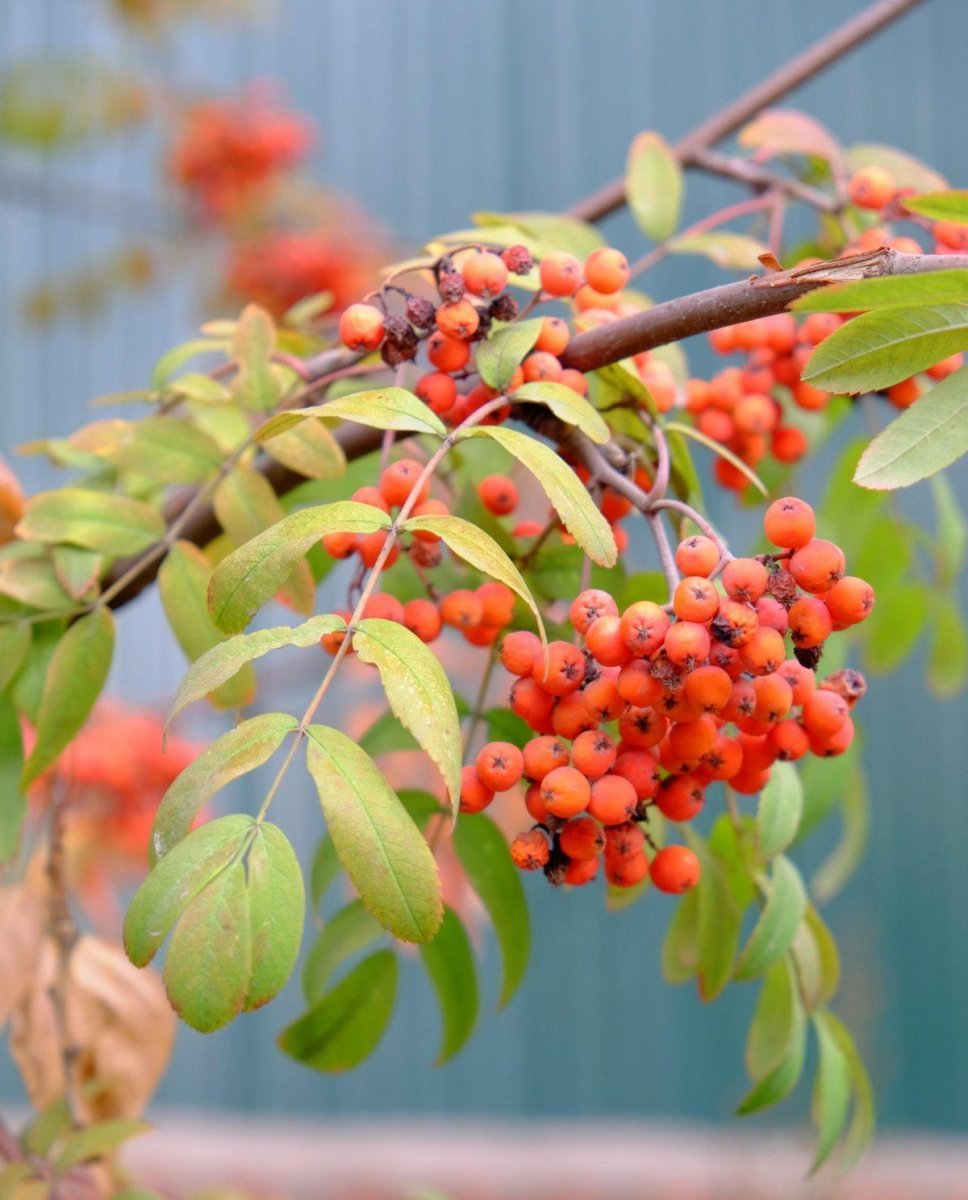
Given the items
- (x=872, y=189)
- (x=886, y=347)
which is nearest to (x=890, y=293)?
(x=886, y=347)

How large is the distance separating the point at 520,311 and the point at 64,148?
6.28ft

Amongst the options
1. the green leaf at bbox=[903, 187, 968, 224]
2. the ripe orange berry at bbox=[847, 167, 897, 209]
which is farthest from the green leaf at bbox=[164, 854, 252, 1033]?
the ripe orange berry at bbox=[847, 167, 897, 209]

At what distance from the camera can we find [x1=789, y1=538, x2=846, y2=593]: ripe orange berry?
0.43 m

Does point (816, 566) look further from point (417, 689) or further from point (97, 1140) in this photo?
point (97, 1140)

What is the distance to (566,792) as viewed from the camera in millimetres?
430

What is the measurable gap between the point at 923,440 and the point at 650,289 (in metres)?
2.58

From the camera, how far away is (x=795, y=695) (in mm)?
471

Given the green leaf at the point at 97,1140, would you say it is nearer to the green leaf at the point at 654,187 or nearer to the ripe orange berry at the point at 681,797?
the ripe orange berry at the point at 681,797

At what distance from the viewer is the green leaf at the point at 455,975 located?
0.63 m

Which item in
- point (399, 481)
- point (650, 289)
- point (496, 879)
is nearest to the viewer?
point (399, 481)

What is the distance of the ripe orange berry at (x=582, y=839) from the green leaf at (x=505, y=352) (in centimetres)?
16

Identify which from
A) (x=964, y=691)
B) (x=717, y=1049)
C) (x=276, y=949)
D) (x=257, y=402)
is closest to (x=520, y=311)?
(x=257, y=402)

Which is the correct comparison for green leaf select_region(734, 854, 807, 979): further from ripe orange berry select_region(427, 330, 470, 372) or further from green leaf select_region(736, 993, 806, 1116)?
ripe orange berry select_region(427, 330, 470, 372)

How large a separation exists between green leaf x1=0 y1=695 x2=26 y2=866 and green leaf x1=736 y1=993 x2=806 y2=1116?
14.3 inches
